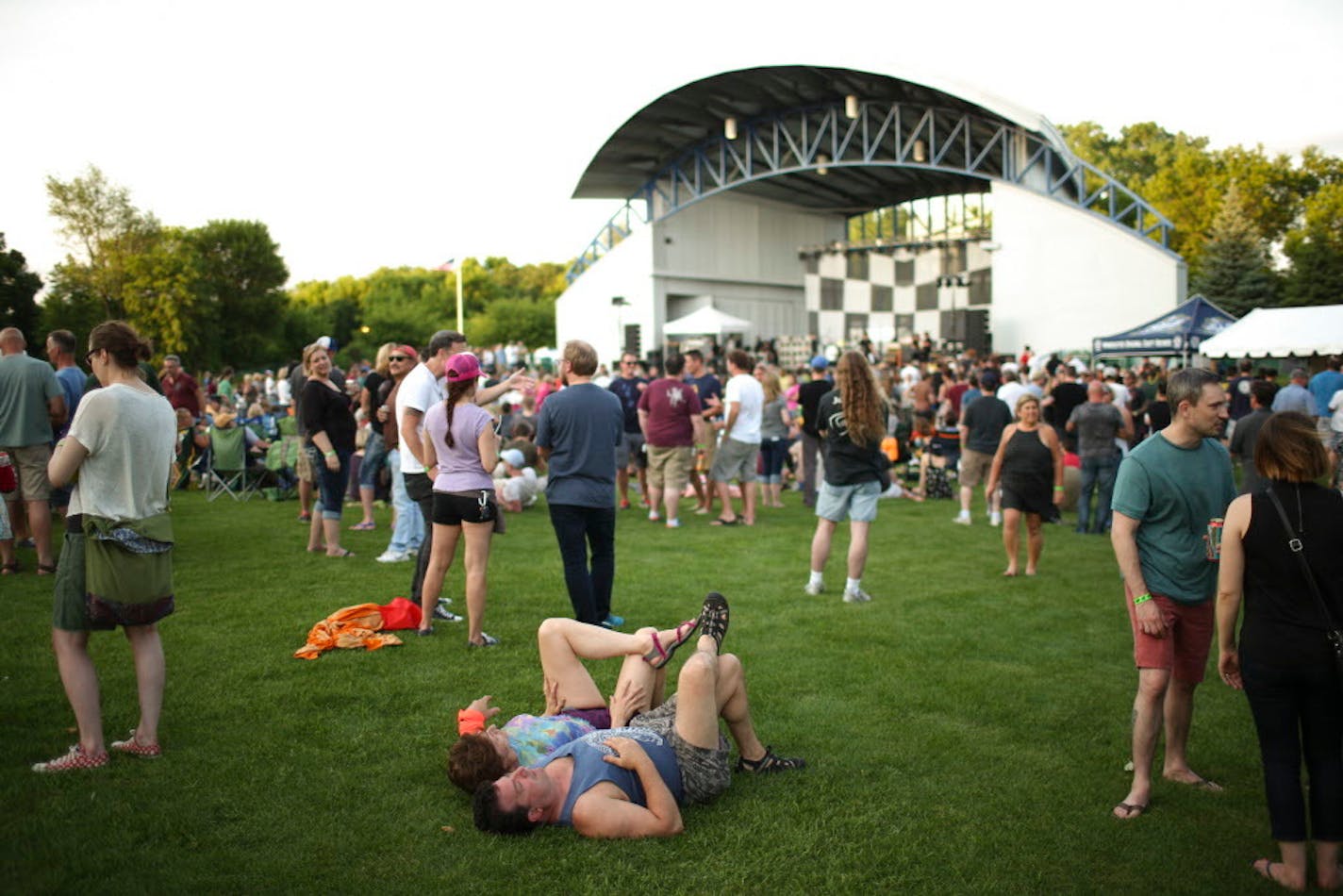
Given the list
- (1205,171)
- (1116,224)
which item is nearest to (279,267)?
(1116,224)

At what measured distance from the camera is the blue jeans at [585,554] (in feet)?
18.3

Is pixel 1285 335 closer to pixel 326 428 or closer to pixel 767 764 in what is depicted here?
pixel 326 428

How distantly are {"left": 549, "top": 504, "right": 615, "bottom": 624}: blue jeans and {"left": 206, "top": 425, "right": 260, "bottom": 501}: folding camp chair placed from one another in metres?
7.62

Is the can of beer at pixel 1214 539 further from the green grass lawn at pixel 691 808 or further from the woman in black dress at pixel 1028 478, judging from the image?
the woman in black dress at pixel 1028 478

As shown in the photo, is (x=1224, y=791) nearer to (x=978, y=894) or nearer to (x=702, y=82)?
(x=978, y=894)

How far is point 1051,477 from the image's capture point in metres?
7.75

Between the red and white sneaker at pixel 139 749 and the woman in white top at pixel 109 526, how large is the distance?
0.28 ft

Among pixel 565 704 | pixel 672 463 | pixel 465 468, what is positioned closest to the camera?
pixel 565 704

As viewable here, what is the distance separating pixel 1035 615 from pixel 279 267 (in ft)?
171

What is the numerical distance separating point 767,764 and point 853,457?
3194 millimetres

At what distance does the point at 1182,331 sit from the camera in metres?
17.8

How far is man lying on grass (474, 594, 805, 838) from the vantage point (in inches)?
124

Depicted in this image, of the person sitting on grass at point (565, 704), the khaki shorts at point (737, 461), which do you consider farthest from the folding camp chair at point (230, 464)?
the person sitting on grass at point (565, 704)

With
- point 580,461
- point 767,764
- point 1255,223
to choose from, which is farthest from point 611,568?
point 1255,223
